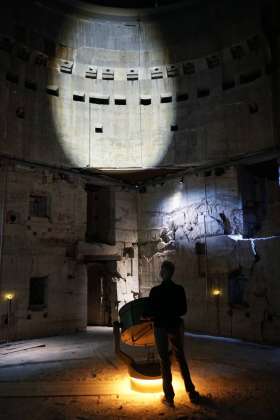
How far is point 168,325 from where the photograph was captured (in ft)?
16.8

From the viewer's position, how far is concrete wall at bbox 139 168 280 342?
10.6 meters

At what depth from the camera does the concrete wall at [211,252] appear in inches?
417

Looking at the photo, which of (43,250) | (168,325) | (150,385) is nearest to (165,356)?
(168,325)

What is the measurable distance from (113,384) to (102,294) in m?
8.13

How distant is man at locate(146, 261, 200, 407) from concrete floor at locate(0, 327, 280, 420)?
0.25 metres

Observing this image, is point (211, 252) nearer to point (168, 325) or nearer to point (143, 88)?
point (143, 88)

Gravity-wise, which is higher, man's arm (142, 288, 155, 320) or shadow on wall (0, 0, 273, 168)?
shadow on wall (0, 0, 273, 168)

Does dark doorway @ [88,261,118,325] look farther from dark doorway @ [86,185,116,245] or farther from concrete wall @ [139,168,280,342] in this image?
concrete wall @ [139,168,280,342]

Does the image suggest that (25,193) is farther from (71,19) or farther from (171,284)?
(171,284)

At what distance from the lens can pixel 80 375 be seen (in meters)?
7.05

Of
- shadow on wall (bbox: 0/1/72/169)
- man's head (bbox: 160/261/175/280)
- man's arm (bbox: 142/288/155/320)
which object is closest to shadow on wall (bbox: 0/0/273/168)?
shadow on wall (bbox: 0/1/72/169)

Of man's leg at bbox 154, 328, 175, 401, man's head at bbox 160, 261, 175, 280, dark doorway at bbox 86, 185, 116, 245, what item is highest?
dark doorway at bbox 86, 185, 116, 245

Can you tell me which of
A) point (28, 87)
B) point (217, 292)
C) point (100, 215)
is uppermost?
point (28, 87)

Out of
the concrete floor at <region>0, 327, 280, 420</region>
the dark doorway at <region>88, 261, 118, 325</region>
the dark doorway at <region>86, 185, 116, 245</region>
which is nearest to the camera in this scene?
the concrete floor at <region>0, 327, 280, 420</region>
